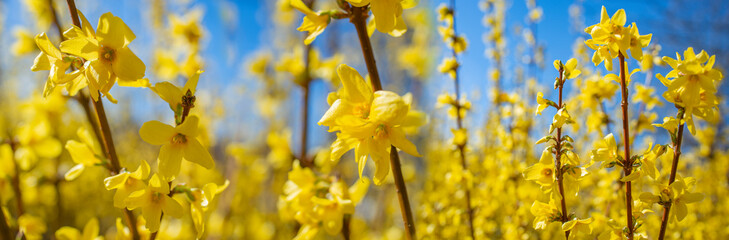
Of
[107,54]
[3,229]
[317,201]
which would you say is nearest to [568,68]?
[317,201]

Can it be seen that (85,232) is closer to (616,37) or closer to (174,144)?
(174,144)

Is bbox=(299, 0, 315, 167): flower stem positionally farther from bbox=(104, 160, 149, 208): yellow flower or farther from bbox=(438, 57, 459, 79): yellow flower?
bbox=(104, 160, 149, 208): yellow flower

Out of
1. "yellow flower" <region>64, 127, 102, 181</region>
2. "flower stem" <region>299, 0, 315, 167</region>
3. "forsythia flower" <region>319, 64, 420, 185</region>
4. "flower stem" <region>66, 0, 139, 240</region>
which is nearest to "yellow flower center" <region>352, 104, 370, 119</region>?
"forsythia flower" <region>319, 64, 420, 185</region>

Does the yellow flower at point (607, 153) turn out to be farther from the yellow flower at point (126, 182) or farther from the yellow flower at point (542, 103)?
the yellow flower at point (126, 182)

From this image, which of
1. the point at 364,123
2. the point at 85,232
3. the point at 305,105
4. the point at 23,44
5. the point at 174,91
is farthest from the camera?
the point at 305,105

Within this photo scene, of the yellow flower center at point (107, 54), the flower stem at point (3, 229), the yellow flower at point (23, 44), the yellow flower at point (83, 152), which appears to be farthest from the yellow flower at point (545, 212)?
the yellow flower at point (23, 44)

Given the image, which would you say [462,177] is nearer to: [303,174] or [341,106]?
[303,174]
